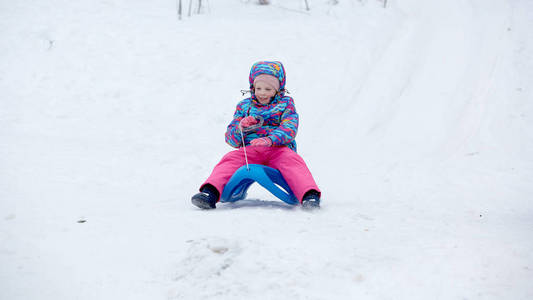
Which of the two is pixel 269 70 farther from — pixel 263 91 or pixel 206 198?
pixel 206 198

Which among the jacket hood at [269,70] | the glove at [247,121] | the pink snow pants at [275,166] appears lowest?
the pink snow pants at [275,166]

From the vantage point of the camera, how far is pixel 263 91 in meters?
2.70

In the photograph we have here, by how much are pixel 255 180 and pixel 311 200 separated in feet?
1.12

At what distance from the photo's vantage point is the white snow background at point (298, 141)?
153 centimetres

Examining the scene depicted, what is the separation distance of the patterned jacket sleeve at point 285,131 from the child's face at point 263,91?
14 centimetres

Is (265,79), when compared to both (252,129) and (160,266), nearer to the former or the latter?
(252,129)

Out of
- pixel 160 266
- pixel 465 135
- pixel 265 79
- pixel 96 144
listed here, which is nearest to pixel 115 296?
pixel 160 266

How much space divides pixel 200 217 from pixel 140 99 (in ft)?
10.6

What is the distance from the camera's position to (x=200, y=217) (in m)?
2.21

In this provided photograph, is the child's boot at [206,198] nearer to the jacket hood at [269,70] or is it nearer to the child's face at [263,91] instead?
the child's face at [263,91]

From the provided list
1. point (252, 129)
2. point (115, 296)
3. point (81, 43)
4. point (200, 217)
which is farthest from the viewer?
point (81, 43)

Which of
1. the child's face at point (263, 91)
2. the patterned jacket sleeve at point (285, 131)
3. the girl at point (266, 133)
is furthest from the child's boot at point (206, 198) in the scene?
the child's face at point (263, 91)

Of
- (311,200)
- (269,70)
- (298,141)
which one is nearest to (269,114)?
(269,70)

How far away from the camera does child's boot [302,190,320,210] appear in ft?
7.89
